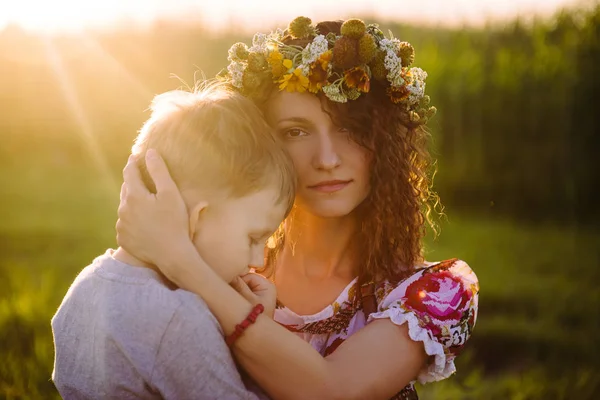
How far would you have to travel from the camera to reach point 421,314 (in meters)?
2.50

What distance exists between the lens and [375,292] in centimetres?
278

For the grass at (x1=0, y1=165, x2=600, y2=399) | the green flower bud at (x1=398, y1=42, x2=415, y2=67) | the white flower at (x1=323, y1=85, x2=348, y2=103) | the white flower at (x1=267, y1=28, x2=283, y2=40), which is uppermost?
the white flower at (x1=267, y1=28, x2=283, y2=40)

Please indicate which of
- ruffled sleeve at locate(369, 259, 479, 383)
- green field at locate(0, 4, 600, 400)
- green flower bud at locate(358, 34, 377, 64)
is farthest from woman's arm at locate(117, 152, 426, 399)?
green field at locate(0, 4, 600, 400)

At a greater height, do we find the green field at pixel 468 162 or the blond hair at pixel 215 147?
the blond hair at pixel 215 147

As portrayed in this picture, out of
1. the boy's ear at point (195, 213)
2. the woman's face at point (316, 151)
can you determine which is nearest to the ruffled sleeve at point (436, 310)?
the woman's face at point (316, 151)

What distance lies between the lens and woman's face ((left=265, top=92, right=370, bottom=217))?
266cm

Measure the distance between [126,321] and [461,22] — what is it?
324 inches

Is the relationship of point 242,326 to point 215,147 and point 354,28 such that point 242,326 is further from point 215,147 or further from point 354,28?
point 354,28

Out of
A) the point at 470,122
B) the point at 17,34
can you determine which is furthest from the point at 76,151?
the point at 470,122

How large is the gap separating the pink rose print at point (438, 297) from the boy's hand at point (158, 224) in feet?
2.83

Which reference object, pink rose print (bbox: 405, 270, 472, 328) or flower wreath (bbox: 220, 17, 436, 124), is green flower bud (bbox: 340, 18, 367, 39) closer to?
flower wreath (bbox: 220, 17, 436, 124)

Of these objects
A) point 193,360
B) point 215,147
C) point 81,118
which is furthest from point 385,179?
point 81,118

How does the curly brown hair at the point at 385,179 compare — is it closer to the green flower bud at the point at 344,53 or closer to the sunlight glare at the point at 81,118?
the green flower bud at the point at 344,53

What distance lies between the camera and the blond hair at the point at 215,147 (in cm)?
211
